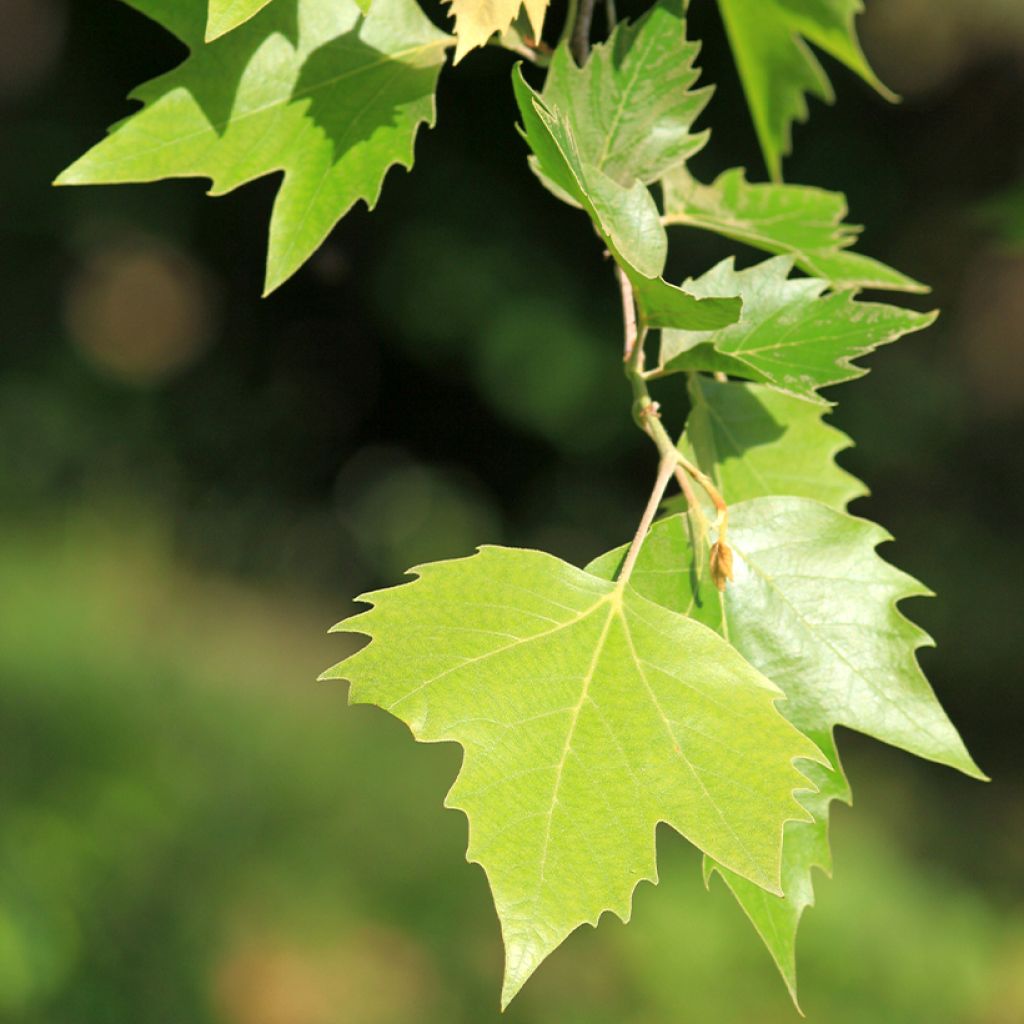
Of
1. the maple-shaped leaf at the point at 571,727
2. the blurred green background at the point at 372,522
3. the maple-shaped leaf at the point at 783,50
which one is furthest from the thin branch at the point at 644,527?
the blurred green background at the point at 372,522

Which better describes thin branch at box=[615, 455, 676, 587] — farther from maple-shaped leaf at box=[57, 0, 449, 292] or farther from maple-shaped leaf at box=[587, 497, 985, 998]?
maple-shaped leaf at box=[57, 0, 449, 292]

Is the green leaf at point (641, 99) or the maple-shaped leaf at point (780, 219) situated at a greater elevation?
the green leaf at point (641, 99)

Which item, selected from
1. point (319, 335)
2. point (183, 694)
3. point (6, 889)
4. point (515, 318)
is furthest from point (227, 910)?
point (319, 335)

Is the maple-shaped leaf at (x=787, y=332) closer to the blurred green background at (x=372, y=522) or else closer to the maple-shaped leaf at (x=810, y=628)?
the maple-shaped leaf at (x=810, y=628)

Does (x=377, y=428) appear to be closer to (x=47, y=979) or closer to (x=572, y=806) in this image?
(x=47, y=979)

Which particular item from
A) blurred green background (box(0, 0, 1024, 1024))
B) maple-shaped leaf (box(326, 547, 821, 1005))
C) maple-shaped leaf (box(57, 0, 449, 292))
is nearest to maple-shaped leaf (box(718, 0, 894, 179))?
maple-shaped leaf (box(57, 0, 449, 292))

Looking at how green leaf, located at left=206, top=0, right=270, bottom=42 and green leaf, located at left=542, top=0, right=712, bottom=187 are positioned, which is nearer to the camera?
green leaf, located at left=206, top=0, right=270, bottom=42

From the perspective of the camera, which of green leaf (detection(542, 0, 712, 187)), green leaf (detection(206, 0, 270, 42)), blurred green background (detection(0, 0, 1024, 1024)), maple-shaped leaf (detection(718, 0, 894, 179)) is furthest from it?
blurred green background (detection(0, 0, 1024, 1024))

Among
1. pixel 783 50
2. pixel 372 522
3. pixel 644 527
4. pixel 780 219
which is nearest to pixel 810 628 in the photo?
pixel 644 527
